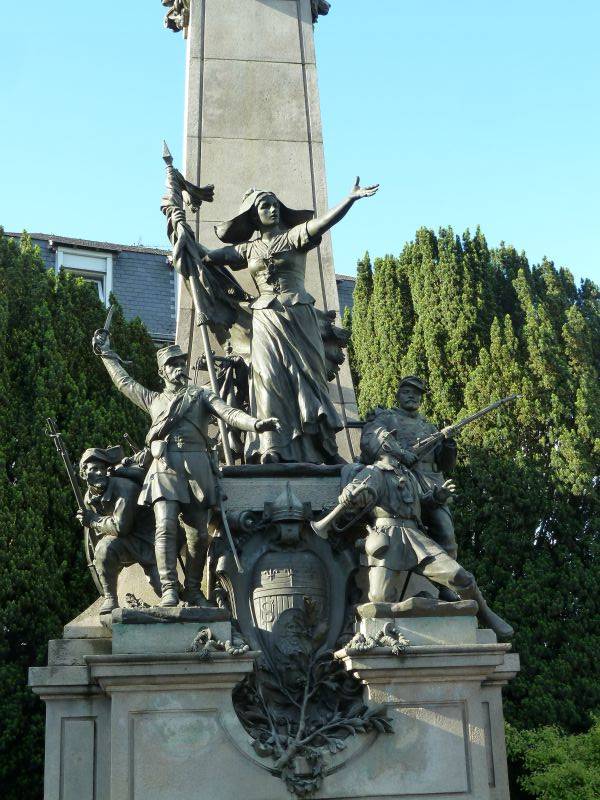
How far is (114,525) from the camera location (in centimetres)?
1029

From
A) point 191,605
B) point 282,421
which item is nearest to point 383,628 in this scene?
point 191,605

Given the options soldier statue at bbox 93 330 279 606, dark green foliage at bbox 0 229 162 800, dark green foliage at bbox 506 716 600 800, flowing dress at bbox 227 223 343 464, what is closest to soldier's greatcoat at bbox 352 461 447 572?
flowing dress at bbox 227 223 343 464

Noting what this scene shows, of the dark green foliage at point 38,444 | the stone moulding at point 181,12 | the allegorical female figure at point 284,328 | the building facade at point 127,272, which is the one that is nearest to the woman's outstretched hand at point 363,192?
the allegorical female figure at point 284,328

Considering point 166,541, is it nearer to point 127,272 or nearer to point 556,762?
point 556,762

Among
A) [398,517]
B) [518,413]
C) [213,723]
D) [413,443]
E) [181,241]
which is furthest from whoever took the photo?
[518,413]

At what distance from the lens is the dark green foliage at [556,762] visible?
1669 centimetres

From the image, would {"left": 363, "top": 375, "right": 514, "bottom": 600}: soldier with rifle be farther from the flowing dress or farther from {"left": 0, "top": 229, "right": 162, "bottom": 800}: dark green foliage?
{"left": 0, "top": 229, "right": 162, "bottom": 800}: dark green foliage

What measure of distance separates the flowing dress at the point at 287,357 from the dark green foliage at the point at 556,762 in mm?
7770

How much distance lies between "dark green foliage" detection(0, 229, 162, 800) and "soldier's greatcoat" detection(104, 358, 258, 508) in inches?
303

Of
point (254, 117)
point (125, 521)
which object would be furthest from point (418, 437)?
point (254, 117)

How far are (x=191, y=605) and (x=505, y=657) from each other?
8.78 ft

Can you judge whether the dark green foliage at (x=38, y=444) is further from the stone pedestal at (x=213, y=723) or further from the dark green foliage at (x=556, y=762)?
the stone pedestal at (x=213, y=723)

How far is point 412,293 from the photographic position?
78.7 ft

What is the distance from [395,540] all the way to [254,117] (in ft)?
17.4
